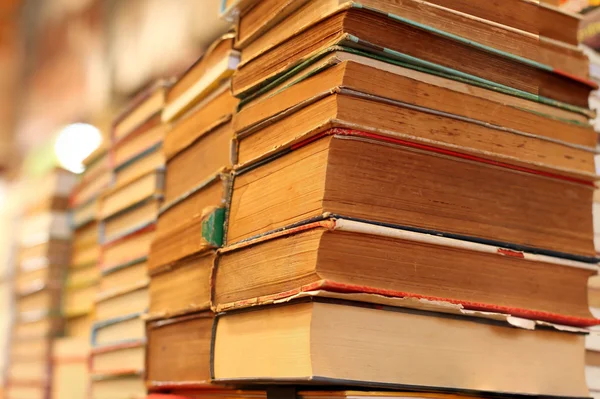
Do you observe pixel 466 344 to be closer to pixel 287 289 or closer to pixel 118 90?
pixel 287 289

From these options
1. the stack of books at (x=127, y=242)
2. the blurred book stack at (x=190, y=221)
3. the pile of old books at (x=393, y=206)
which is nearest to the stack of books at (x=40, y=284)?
the stack of books at (x=127, y=242)

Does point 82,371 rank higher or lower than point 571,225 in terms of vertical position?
lower

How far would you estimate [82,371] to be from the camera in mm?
1448

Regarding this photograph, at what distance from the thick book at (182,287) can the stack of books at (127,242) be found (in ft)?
0.52

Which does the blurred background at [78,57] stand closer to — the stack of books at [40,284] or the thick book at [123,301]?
the stack of books at [40,284]

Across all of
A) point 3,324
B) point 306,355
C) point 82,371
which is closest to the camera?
point 306,355

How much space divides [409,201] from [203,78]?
0.36m

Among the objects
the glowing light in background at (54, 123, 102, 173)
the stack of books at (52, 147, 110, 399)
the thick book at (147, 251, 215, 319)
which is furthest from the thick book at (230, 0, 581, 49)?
the glowing light in background at (54, 123, 102, 173)

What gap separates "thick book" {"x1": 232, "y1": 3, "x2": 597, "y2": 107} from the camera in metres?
0.63

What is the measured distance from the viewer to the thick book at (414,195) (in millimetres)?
610

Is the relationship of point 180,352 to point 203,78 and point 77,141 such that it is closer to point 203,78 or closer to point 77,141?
point 203,78

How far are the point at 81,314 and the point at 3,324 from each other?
1.39ft

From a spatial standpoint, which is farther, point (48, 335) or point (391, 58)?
point (48, 335)

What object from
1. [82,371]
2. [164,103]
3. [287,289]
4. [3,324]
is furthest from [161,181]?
[3,324]
